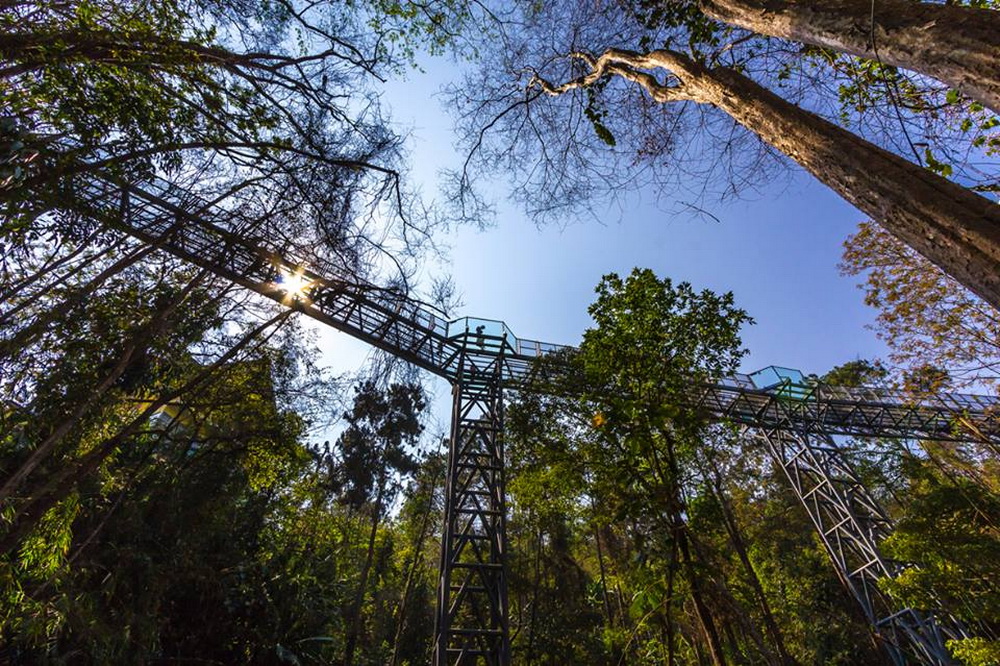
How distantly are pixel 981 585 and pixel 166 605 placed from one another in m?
14.3

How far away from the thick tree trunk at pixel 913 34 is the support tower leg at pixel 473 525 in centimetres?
732

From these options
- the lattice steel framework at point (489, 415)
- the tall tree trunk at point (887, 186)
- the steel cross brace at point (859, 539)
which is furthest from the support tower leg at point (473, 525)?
the steel cross brace at point (859, 539)

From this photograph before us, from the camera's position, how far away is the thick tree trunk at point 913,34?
1.53 m

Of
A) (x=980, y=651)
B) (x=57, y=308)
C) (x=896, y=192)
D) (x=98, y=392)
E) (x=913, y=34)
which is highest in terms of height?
(x=57, y=308)

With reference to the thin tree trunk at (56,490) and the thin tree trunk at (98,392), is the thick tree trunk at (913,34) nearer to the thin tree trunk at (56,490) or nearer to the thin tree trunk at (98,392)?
the thin tree trunk at (98,392)

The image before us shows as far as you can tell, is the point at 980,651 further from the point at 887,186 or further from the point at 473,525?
the point at 887,186

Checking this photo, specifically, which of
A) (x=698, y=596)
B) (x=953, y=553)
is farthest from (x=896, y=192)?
(x=953, y=553)

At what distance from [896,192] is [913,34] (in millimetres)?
651

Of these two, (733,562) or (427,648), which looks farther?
(427,648)

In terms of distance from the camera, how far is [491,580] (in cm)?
755

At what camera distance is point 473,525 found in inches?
317

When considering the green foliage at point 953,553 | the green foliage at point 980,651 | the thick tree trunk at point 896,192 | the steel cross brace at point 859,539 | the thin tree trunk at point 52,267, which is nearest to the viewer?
the thick tree trunk at point 896,192

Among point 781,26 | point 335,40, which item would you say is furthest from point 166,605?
point 781,26

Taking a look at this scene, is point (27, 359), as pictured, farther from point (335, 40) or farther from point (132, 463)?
point (132, 463)
